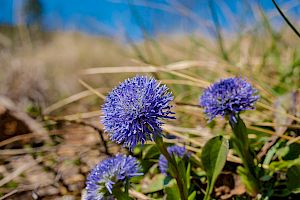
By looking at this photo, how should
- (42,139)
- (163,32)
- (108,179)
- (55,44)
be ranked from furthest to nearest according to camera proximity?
(55,44), (163,32), (42,139), (108,179)

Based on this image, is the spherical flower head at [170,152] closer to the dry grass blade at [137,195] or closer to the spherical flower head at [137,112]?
the dry grass blade at [137,195]

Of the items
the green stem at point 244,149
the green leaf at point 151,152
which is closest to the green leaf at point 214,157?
the green stem at point 244,149

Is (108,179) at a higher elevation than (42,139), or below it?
below

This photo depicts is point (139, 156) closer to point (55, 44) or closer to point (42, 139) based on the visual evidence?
point (42, 139)

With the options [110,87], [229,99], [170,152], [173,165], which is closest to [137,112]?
[173,165]

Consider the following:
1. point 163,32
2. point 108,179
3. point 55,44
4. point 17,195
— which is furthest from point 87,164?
point 55,44

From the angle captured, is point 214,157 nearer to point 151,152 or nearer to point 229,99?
point 229,99

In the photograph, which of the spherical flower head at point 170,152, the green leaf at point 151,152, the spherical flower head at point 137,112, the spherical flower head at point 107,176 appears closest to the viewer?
the spherical flower head at point 137,112
